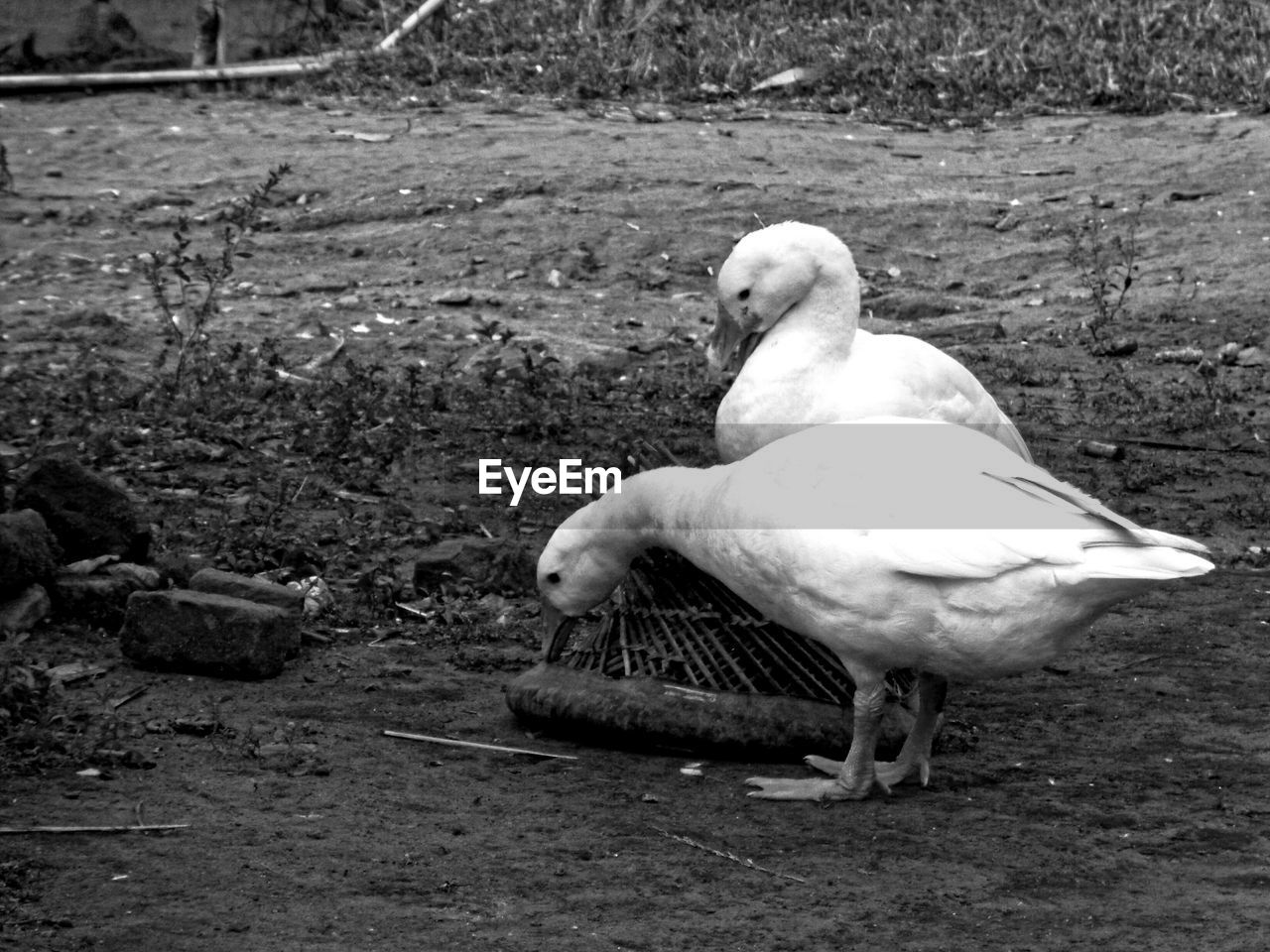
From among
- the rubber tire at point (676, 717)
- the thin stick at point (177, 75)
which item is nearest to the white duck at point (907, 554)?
the rubber tire at point (676, 717)

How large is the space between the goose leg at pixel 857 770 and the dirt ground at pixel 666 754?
68 mm

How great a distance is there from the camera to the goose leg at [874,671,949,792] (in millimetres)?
4477

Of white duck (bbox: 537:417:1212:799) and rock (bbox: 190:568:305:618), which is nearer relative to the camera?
white duck (bbox: 537:417:1212:799)

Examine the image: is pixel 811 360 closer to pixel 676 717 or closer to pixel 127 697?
pixel 676 717

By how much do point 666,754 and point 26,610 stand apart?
1.92 meters

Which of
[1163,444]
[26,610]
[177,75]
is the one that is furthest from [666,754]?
[177,75]

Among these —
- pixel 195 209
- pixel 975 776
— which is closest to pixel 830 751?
pixel 975 776

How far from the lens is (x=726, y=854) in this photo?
392 centimetres

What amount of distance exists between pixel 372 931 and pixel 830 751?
5.43 feet

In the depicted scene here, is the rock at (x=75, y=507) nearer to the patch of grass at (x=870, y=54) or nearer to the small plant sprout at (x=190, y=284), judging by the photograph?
the small plant sprout at (x=190, y=284)

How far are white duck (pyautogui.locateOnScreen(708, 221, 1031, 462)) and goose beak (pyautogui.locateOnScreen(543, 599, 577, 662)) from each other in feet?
2.61

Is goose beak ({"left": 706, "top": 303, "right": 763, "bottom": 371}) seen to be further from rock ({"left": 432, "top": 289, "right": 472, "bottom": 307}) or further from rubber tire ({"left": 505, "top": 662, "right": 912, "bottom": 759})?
rock ({"left": 432, "top": 289, "right": 472, "bottom": 307})

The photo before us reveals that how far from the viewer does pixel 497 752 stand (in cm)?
459

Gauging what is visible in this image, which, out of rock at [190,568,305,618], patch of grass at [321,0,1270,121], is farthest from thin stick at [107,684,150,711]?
patch of grass at [321,0,1270,121]
